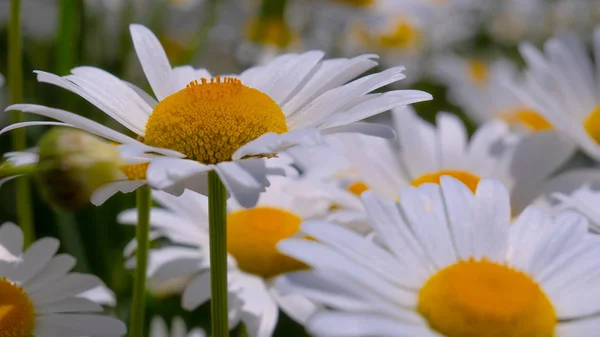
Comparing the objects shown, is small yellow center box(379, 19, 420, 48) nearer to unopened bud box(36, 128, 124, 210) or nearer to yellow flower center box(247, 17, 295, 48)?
yellow flower center box(247, 17, 295, 48)

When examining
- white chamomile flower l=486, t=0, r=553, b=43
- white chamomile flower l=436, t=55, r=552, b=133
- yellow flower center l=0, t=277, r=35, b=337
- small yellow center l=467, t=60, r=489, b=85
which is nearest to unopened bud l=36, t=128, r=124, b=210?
yellow flower center l=0, t=277, r=35, b=337

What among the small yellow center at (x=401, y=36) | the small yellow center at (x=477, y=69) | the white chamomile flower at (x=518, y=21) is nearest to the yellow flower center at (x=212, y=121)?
the small yellow center at (x=401, y=36)

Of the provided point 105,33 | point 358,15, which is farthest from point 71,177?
point 358,15

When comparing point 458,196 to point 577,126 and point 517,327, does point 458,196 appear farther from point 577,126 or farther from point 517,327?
point 577,126

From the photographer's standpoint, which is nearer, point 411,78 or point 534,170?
point 534,170

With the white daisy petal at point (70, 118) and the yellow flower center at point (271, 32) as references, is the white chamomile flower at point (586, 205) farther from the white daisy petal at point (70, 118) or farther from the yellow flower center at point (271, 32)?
the yellow flower center at point (271, 32)

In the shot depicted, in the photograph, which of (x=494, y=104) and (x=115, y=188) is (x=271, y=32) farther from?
(x=115, y=188)
